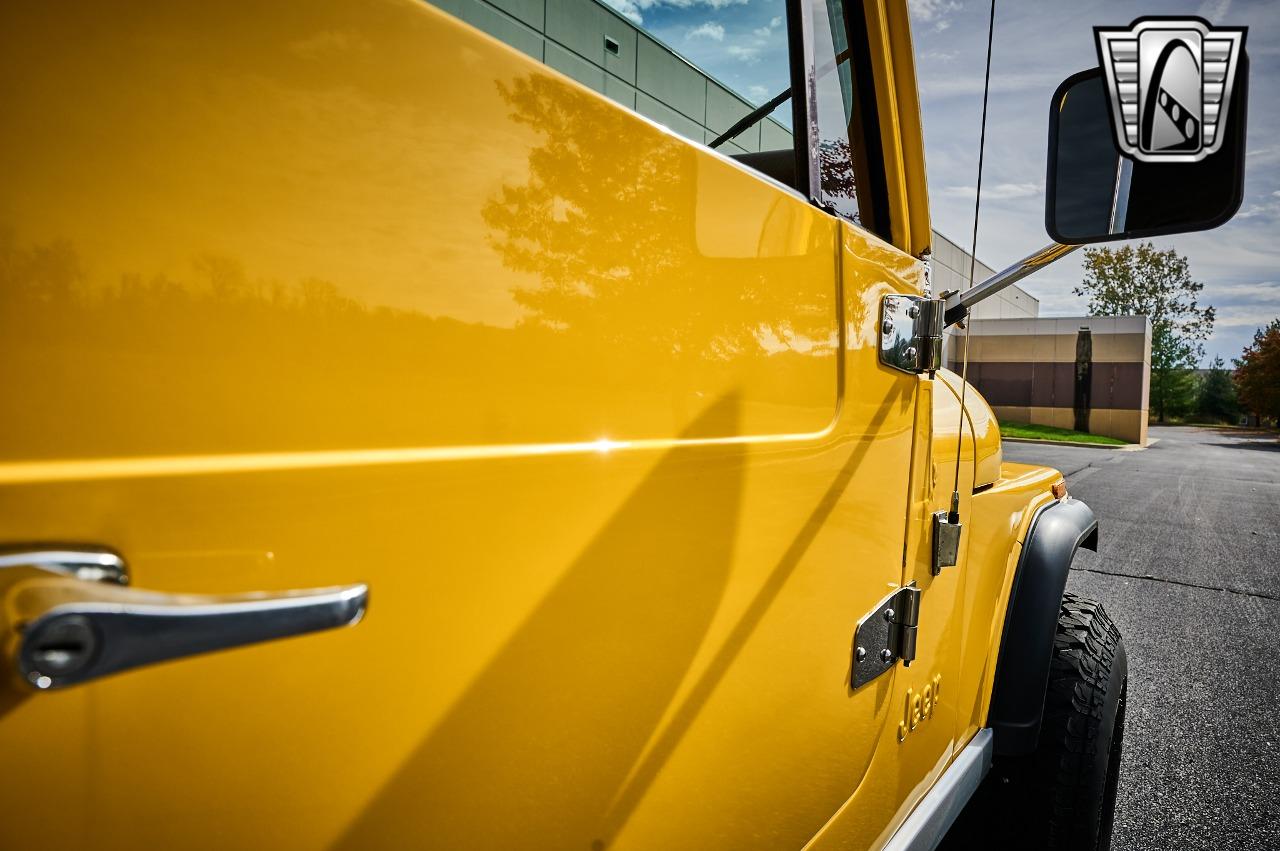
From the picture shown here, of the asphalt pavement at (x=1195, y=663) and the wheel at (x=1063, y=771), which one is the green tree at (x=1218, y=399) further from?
the wheel at (x=1063, y=771)

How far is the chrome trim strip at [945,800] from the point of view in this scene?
147 cm

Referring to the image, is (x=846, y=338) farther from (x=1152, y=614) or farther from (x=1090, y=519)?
(x=1152, y=614)

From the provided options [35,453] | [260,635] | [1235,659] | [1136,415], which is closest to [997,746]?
[260,635]

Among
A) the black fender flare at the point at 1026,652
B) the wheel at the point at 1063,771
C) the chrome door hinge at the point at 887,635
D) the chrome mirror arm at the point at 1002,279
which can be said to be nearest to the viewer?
the chrome door hinge at the point at 887,635

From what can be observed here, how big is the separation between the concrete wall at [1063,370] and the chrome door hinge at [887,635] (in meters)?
28.0

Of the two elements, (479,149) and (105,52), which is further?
(479,149)

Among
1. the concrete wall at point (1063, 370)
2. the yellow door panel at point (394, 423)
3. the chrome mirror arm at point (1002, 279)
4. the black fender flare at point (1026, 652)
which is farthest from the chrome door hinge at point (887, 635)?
the concrete wall at point (1063, 370)

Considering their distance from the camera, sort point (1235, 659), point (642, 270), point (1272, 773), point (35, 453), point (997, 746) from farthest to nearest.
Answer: point (1235, 659) < point (1272, 773) < point (997, 746) < point (642, 270) < point (35, 453)

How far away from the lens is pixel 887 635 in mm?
1386

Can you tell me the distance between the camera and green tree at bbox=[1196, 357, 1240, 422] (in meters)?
60.8

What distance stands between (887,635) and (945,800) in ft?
1.60

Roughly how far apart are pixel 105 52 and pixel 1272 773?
4.32m

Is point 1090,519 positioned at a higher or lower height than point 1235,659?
higher

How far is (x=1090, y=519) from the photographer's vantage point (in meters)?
2.43
